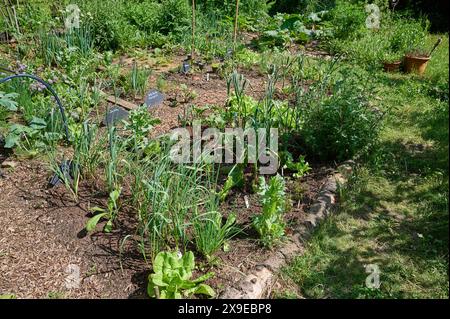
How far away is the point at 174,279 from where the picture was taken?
2496 millimetres

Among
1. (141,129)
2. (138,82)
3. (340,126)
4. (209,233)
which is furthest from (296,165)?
(138,82)

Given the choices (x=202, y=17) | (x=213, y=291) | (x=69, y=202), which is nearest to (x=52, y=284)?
(x=69, y=202)

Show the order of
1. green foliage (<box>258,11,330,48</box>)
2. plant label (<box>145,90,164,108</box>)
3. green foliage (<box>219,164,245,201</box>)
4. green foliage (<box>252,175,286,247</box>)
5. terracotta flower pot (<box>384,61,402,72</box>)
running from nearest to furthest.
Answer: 1. green foliage (<box>252,175,286,247</box>)
2. green foliage (<box>219,164,245,201</box>)
3. plant label (<box>145,90,164,108</box>)
4. terracotta flower pot (<box>384,61,402,72</box>)
5. green foliage (<box>258,11,330,48</box>)

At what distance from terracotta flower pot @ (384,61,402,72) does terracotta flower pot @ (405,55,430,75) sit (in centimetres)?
11

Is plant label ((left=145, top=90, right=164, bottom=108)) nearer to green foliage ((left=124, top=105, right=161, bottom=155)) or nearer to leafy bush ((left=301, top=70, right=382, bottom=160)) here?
green foliage ((left=124, top=105, right=161, bottom=155))

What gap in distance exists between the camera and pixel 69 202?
129 inches

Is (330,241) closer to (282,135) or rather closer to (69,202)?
(282,135)

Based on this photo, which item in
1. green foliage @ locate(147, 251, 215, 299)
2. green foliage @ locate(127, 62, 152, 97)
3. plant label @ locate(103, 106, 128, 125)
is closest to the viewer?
green foliage @ locate(147, 251, 215, 299)

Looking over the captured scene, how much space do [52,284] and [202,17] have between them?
17.6 ft

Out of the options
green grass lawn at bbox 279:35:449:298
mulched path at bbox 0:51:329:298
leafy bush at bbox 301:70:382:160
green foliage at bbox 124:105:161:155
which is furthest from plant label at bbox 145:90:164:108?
green grass lawn at bbox 279:35:449:298

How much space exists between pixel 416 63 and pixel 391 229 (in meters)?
3.67

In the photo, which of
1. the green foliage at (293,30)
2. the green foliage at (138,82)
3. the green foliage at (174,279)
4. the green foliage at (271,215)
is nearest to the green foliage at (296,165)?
the green foliage at (271,215)

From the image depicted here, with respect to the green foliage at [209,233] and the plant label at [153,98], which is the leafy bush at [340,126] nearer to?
the green foliage at [209,233]

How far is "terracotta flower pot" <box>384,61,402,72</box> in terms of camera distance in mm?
6152
